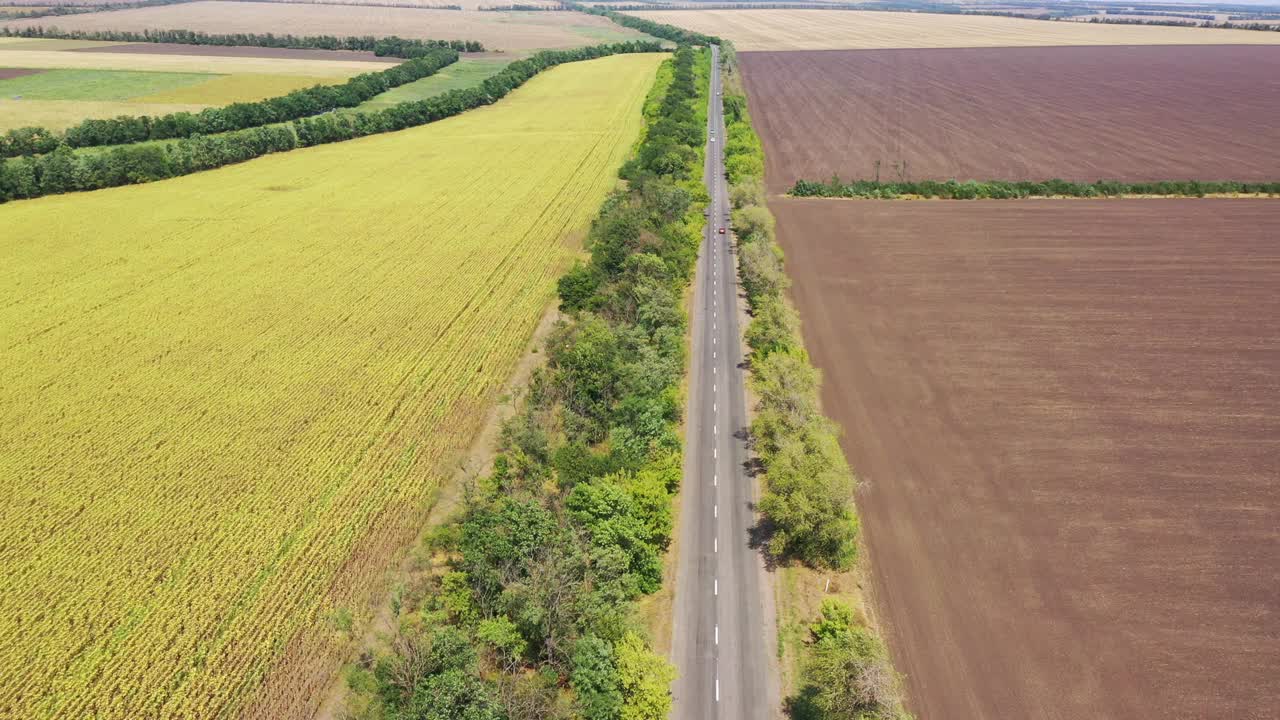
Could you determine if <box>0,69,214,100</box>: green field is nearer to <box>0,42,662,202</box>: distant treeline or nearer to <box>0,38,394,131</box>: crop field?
<box>0,38,394,131</box>: crop field

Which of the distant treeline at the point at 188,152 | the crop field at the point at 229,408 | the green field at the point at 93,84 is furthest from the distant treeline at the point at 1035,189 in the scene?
the green field at the point at 93,84

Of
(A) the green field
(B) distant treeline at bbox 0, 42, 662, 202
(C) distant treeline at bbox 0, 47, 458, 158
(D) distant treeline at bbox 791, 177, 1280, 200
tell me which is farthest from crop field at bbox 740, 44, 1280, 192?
(A) the green field

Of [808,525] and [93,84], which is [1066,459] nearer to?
[808,525]

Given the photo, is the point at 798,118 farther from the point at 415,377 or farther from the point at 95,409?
the point at 95,409

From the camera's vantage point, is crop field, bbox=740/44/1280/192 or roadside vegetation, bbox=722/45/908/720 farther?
crop field, bbox=740/44/1280/192

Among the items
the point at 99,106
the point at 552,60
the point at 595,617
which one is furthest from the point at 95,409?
the point at 552,60

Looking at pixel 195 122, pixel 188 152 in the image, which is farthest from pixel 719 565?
pixel 195 122

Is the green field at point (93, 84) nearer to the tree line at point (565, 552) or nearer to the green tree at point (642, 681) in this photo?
the tree line at point (565, 552)
